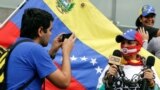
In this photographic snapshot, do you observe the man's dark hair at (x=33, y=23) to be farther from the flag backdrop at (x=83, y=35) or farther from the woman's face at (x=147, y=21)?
the woman's face at (x=147, y=21)

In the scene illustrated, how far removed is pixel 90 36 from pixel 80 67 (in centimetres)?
41

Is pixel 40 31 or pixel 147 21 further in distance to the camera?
pixel 147 21

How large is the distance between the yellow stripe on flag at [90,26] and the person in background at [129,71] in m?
0.78

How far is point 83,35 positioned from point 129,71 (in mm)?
1092

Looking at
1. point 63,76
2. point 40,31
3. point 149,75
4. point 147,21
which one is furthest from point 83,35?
point 63,76

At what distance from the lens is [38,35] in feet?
10.1

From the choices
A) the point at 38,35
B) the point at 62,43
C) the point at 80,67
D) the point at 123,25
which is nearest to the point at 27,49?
the point at 38,35

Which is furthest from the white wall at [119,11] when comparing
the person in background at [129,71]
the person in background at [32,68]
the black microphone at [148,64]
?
the person in background at [32,68]

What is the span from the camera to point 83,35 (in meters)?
5.09

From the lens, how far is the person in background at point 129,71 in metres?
3.98

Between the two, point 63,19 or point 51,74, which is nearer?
point 51,74

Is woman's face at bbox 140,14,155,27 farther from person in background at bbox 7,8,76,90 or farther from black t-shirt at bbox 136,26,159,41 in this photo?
person in background at bbox 7,8,76,90

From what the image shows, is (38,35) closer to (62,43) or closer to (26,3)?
(62,43)

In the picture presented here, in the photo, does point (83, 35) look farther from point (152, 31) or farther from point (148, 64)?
point (148, 64)
